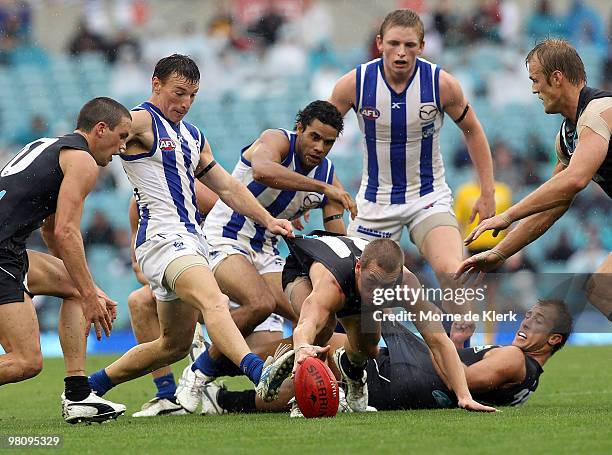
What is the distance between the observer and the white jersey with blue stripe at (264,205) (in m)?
8.80

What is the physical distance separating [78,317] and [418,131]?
317 centimetres

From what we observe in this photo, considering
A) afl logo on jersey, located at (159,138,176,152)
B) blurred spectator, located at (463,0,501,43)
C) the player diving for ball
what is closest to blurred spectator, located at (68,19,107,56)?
blurred spectator, located at (463,0,501,43)

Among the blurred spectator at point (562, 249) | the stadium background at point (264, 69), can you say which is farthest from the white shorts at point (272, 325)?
the blurred spectator at point (562, 249)

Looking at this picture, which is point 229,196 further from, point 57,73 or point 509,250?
point 57,73

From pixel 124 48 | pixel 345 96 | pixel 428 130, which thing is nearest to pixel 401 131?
pixel 428 130

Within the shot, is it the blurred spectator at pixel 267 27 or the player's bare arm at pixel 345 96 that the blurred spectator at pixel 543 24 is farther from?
the player's bare arm at pixel 345 96

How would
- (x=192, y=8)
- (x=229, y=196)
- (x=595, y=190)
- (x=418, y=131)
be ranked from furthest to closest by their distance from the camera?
(x=192, y=8) → (x=595, y=190) → (x=418, y=131) → (x=229, y=196)

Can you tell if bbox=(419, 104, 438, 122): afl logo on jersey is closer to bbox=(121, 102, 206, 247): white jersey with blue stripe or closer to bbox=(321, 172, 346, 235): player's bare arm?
bbox=(321, 172, 346, 235): player's bare arm

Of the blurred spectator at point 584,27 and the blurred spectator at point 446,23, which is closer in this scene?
the blurred spectator at point 584,27

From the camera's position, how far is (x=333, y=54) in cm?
2106

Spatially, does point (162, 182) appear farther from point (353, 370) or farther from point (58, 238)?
point (353, 370)

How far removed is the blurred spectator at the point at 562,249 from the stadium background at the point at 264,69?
2 cm

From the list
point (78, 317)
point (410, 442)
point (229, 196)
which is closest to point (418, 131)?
point (229, 196)

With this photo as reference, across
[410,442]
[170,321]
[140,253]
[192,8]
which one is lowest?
[410,442]
